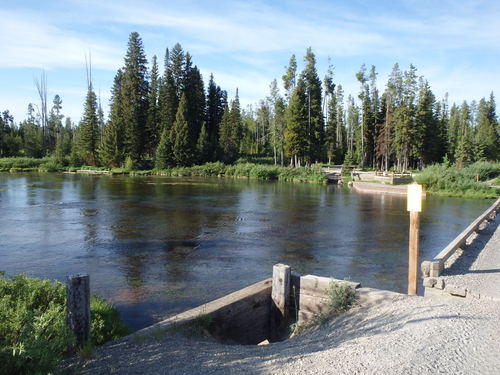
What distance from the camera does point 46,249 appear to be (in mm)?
13336

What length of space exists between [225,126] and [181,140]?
29.2ft

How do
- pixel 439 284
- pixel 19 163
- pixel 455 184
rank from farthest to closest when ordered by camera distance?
pixel 19 163
pixel 455 184
pixel 439 284

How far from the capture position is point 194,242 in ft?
49.6

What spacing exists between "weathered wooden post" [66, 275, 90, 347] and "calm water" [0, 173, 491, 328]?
276 cm

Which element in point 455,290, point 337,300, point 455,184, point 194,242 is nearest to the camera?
point 337,300

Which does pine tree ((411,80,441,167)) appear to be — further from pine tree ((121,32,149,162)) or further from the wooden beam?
the wooden beam

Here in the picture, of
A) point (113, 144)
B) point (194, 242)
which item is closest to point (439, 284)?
point (194, 242)

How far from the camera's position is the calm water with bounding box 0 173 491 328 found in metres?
10.3

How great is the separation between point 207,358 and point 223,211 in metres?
18.2

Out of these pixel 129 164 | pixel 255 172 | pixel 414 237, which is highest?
pixel 129 164

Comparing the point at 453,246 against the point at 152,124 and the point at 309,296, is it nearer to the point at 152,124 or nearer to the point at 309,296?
the point at 309,296

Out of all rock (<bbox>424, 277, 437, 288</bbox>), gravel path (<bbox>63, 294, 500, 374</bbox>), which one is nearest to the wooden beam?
rock (<bbox>424, 277, 437, 288</bbox>)

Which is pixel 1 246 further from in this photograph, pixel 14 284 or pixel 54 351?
pixel 54 351

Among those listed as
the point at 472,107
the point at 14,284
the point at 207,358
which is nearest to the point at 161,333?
the point at 207,358
